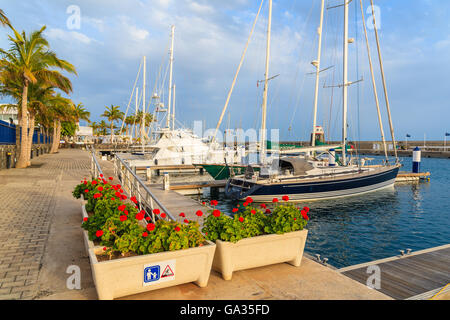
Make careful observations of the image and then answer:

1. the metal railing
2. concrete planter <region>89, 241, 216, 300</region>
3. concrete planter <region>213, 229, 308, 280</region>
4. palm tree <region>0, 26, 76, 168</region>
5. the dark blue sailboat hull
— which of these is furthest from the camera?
palm tree <region>0, 26, 76, 168</region>

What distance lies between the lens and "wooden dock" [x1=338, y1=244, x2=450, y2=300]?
5977 mm

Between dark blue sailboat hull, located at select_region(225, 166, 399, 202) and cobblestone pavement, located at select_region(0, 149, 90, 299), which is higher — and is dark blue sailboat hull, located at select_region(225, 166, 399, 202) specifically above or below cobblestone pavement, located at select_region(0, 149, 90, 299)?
below

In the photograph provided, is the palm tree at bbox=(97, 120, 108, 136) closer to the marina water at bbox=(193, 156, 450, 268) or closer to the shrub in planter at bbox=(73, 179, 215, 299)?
the marina water at bbox=(193, 156, 450, 268)

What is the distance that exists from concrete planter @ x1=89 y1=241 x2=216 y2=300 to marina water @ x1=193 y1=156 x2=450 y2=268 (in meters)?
7.68

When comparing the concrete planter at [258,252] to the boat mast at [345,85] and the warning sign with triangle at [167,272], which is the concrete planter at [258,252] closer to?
the warning sign with triangle at [167,272]

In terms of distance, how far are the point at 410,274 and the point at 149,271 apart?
6482 millimetres

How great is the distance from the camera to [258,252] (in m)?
4.98

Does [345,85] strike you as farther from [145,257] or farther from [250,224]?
[145,257]

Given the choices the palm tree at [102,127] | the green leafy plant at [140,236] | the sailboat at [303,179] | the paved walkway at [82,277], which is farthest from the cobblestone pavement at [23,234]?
the palm tree at [102,127]

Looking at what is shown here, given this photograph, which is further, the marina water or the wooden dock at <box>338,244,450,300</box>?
the marina water

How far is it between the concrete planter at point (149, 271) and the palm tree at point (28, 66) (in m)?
23.4

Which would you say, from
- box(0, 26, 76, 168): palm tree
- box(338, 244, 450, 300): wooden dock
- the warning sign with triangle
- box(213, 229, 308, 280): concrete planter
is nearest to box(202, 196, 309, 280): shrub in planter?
box(213, 229, 308, 280): concrete planter

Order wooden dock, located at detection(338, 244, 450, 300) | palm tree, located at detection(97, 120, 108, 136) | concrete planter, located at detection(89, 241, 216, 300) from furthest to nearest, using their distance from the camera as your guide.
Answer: palm tree, located at detection(97, 120, 108, 136) → wooden dock, located at detection(338, 244, 450, 300) → concrete planter, located at detection(89, 241, 216, 300)

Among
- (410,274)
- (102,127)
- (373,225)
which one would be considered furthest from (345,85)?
(102,127)
